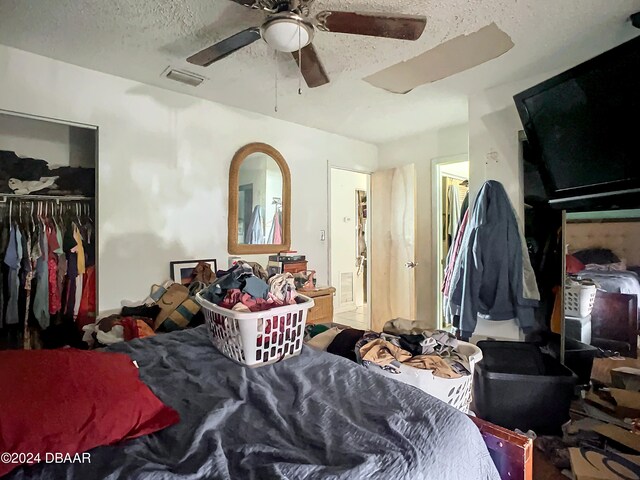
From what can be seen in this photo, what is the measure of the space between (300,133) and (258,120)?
1.64 ft

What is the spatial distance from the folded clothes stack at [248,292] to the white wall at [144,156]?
1477 millimetres

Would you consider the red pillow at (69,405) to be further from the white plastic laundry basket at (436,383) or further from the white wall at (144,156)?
the white wall at (144,156)

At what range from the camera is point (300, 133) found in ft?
11.4

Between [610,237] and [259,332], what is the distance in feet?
6.86

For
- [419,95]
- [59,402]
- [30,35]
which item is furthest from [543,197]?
[30,35]

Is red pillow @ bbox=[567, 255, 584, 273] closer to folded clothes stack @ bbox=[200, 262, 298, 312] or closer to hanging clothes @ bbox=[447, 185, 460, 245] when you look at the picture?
hanging clothes @ bbox=[447, 185, 460, 245]

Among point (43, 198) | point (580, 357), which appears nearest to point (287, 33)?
point (43, 198)

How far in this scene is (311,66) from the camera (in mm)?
1851

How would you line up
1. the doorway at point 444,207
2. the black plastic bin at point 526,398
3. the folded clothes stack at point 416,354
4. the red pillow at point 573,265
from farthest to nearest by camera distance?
1. the doorway at point 444,207
2. the red pillow at point 573,265
3. the black plastic bin at point 526,398
4. the folded clothes stack at point 416,354

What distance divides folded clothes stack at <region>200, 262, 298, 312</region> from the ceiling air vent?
1.73 meters

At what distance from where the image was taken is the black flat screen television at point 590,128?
155 centimetres

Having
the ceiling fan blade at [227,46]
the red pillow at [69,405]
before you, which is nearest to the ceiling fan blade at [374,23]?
the ceiling fan blade at [227,46]

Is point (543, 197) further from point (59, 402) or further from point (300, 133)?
point (59, 402)

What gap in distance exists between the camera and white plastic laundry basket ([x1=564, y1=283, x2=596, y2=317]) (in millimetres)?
2037
